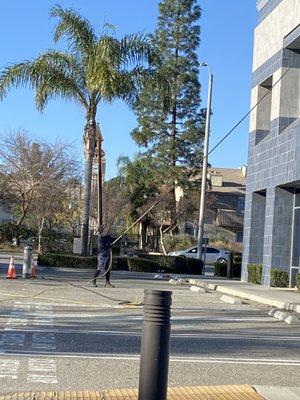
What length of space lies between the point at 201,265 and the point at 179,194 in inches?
1081

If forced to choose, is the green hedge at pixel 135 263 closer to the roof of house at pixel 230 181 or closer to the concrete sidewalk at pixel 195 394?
the concrete sidewalk at pixel 195 394

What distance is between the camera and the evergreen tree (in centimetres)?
5012

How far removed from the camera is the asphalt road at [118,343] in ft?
24.7

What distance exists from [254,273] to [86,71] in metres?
10.4

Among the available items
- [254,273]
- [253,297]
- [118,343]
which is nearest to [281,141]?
[254,273]

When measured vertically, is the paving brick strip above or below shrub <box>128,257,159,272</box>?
below

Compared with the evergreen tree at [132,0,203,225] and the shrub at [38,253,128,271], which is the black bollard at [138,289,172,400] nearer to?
the shrub at [38,253,128,271]

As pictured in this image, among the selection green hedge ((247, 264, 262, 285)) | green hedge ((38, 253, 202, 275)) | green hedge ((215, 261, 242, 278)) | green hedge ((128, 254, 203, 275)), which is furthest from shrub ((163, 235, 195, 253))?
green hedge ((247, 264, 262, 285))

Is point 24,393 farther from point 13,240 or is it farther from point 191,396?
point 13,240

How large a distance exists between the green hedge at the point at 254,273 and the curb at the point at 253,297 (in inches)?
96.1

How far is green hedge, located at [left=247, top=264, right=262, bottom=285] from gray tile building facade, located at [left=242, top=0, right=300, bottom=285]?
0.51 meters

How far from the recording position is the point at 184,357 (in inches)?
349

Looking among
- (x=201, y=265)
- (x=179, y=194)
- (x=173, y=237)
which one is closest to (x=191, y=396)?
(x=201, y=265)

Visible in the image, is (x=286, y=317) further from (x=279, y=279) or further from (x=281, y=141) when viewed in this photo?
(x=281, y=141)
